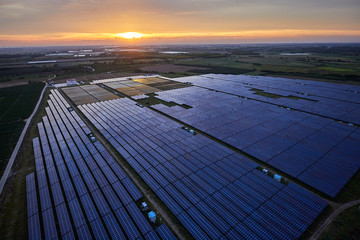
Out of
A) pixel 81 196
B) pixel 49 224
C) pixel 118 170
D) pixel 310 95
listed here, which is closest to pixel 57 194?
pixel 81 196

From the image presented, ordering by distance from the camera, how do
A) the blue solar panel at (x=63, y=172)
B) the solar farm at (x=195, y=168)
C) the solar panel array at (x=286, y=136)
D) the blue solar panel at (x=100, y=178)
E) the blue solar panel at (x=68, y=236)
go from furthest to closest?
the blue solar panel at (x=63, y=172), the solar panel array at (x=286, y=136), the blue solar panel at (x=100, y=178), the solar farm at (x=195, y=168), the blue solar panel at (x=68, y=236)

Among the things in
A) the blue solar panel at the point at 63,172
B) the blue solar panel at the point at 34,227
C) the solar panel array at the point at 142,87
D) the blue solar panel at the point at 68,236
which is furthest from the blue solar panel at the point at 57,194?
the solar panel array at the point at 142,87

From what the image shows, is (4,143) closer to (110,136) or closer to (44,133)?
(44,133)

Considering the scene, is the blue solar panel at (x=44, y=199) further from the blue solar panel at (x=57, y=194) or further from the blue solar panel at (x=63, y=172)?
the blue solar panel at (x=63, y=172)

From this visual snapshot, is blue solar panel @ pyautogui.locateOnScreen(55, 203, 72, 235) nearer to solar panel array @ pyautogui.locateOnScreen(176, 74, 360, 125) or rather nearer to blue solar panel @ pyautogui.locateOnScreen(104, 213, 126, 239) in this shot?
blue solar panel @ pyautogui.locateOnScreen(104, 213, 126, 239)

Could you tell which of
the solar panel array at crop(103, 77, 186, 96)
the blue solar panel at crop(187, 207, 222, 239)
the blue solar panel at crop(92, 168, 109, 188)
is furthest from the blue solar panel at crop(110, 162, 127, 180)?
the solar panel array at crop(103, 77, 186, 96)

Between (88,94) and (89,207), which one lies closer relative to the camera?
(89,207)

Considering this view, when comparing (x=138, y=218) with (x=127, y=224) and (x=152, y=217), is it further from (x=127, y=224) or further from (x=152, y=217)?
(x=152, y=217)
